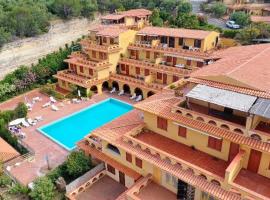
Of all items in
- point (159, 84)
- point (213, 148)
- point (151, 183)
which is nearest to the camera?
point (213, 148)

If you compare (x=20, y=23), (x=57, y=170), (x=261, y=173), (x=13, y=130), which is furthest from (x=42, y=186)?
(x=20, y=23)

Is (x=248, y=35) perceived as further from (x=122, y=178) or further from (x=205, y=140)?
(x=122, y=178)

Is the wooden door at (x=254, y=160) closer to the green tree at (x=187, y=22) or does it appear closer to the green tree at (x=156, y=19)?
the green tree at (x=187, y=22)

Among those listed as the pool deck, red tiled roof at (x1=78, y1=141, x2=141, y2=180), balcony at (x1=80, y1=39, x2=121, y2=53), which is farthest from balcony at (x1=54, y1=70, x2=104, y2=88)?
red tiled roof at (x1=78, y1=141, x2=141, y2=180)

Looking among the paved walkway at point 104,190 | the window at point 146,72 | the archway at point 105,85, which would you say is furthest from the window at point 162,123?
the archway at point 105,85

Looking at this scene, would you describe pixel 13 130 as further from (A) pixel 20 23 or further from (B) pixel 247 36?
(B) pixel 247 36

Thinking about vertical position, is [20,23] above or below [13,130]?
above
